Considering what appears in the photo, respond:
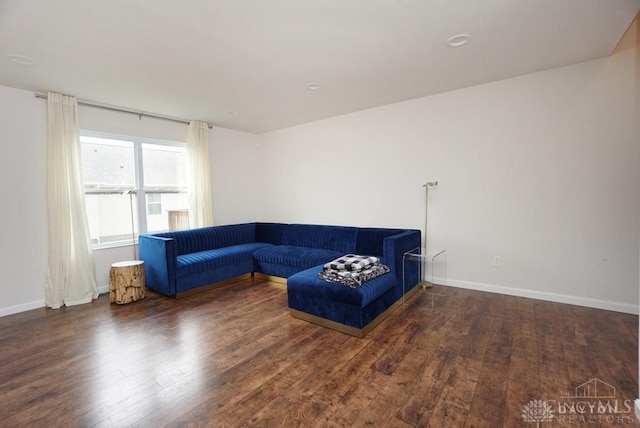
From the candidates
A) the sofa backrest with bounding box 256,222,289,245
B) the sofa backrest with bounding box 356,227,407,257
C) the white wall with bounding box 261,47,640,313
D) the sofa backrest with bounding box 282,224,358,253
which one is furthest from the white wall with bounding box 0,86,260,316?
the white wall with bounding box 261,47,640,313

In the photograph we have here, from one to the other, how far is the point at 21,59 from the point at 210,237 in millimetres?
2847

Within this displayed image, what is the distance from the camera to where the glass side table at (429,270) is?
366cm

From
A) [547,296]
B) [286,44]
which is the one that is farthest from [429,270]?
[286,44]

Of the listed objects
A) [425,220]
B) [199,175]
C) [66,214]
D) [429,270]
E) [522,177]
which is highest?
[199,175]

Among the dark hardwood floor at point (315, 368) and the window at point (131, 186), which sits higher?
the window at point (131, 186)

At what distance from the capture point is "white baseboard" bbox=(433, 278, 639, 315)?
9.70 ft

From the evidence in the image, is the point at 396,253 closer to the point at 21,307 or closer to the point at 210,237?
the point at 210,237

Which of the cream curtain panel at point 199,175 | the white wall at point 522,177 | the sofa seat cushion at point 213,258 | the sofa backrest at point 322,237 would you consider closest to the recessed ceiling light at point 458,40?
the white wall at point 522,177

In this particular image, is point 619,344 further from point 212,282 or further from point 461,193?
point 212,282

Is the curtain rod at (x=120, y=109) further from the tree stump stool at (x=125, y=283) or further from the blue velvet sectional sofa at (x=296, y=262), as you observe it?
the tree stump stool at (x=125, y=283)

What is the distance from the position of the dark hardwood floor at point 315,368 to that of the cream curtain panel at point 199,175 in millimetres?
2039

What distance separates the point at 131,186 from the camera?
4.29 meters

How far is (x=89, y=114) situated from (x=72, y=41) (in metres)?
1.82

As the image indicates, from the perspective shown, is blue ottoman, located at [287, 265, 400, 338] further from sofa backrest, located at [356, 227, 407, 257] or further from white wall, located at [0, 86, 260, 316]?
white wall, located at [0, 86, 260, 316]
